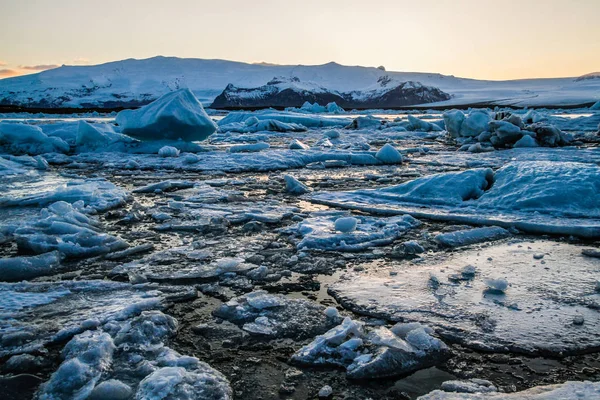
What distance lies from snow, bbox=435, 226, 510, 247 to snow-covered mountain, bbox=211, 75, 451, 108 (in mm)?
77432

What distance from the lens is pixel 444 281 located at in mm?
2398

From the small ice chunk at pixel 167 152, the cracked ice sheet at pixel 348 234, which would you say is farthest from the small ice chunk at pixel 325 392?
the small ice chunk at pixel 167 152

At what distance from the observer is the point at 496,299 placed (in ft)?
7.11

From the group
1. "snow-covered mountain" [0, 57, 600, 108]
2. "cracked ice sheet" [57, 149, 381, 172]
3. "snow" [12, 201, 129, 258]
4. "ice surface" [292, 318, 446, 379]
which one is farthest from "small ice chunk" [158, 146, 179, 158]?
"snow-covered mountain" [0, 57, 600, 108]

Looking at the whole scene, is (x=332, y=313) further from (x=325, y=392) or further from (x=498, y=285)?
(x=498, y=285)

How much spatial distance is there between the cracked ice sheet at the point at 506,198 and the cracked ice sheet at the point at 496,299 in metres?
0.84

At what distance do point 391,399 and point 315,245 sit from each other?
1671 mm

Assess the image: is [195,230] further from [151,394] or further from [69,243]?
[151,394]

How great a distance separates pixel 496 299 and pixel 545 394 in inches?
31.7

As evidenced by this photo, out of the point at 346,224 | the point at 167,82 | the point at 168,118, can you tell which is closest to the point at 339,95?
the point at 167,82

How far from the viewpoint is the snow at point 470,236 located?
3121 mm

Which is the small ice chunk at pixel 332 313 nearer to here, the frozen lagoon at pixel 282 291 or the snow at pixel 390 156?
the frozen lagoon at pixel 282 291

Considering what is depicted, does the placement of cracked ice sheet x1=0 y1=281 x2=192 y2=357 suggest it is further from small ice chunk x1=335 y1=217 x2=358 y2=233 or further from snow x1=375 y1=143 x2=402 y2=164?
snow x1=375 y1=143 x2=402 y2=164

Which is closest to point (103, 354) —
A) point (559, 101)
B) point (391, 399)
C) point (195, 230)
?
point (391, 399)
